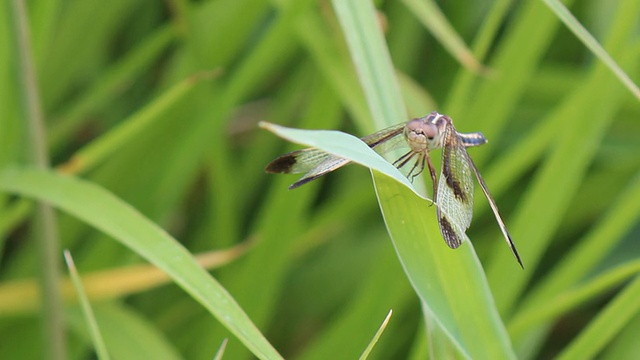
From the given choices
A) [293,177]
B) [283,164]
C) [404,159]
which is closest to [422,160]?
[404,159]

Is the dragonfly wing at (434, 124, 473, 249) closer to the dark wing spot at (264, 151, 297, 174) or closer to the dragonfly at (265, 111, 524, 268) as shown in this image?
the dragonfly at (265, 111, 524, 268)

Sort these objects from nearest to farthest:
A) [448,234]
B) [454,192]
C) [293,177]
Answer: [448,234]
[454,192]
[293,177]

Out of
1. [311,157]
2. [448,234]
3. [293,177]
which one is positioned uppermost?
[293,177]

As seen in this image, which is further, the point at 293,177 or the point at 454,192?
the point at 293,177

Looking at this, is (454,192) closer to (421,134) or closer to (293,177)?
(421,134)

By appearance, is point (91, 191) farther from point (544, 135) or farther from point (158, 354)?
point (544, 135)

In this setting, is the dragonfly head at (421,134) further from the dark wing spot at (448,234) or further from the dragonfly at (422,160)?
the dark wing spot at (448,234)

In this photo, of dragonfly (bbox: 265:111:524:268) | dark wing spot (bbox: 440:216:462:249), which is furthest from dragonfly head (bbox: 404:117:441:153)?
dark wing spot (bbox: 440:216:462:249)

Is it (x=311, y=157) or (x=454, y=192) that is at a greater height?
(x=311, y=157)
